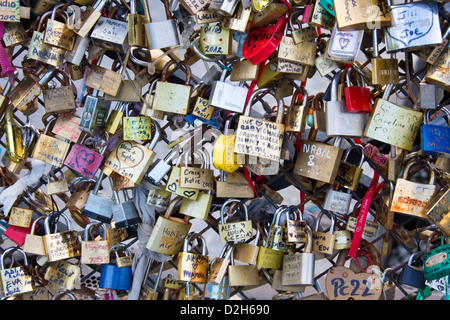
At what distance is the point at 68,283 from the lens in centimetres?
172

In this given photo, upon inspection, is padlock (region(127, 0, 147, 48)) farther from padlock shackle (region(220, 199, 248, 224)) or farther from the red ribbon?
the red ribbon

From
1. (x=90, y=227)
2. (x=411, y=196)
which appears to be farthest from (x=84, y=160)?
(x=411, y=196)

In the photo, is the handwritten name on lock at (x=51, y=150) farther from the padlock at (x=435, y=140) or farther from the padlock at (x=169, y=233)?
the padlock at (x=435, y=140)

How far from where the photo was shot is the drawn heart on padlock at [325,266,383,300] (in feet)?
4.75

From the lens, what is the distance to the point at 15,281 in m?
1.71

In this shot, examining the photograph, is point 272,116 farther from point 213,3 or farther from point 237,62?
point 213,3

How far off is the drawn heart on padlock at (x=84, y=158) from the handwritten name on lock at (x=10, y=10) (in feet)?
1.38

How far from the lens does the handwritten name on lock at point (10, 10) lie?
1516 millimetres

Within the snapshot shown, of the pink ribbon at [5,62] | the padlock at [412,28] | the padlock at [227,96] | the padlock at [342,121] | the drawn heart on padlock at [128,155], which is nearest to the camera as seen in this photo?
the padlock at [412,28]

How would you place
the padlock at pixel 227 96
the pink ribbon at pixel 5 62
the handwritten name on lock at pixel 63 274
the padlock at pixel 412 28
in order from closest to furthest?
the padlock at pixel 412 28 < the padlock at pixel 227 96 < the pink ribbon at pixel 5 62 < the handwritten name on lock at pixel 63 274

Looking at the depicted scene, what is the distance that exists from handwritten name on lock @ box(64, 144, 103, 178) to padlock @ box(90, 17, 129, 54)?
12.8 inches

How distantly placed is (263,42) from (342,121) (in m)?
0.28

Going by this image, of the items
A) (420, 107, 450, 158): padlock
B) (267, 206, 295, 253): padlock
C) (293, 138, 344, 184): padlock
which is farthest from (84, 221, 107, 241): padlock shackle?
(420, 107, 450, 158): padlock

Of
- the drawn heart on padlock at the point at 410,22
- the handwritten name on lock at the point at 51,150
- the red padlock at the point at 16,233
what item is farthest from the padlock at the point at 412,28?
the red padlock at the point at 16,233
